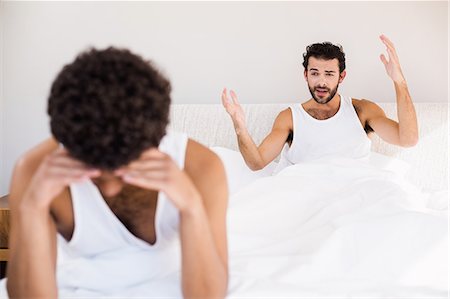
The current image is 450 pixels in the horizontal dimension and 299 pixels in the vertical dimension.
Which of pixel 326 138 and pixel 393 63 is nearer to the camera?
pixel 393 63

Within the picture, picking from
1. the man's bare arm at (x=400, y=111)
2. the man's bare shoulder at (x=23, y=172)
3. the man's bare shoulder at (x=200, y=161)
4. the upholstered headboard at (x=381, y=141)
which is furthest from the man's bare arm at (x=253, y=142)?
the man's bare shoulder at (x=23, y=172)

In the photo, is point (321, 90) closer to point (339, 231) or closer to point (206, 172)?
point (339, 231)

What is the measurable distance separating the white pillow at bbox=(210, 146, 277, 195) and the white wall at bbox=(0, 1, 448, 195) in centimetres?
40

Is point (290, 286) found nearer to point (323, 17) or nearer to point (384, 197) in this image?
point (384, 197)

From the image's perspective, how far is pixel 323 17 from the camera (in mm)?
2535

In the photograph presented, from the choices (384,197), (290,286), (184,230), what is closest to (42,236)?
(184,230)

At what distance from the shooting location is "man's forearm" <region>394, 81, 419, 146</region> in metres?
2.14

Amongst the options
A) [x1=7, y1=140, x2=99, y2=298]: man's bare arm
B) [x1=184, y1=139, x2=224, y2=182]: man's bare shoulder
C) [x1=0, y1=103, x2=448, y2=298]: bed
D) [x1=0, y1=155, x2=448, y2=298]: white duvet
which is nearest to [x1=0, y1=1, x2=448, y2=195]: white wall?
[x1=0, y1=103, x2=448, y2=298]: bed

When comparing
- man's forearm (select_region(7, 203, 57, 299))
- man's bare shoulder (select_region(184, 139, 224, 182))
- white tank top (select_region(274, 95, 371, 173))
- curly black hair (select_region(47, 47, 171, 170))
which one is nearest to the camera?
curly black hair (select_region(47, 47, 171, 170))

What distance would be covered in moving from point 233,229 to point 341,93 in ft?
4.27

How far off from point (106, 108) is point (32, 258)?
1.06 ft

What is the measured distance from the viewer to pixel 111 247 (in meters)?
1.08

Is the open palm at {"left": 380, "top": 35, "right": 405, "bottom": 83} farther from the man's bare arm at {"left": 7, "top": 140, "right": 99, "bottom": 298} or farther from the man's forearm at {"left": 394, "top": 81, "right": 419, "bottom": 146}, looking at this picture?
the man's bare arm at {"left": 7, "top": 140, "right": 99, "bottom": 298}

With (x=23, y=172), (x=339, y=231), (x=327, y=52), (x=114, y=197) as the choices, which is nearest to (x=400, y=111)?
(x=327, y=52)
